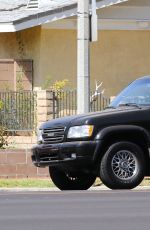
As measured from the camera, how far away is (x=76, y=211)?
13172 mm

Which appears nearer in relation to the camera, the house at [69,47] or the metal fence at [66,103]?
the metal fence at [66,103]

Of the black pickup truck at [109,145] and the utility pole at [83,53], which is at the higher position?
the utility pole at [83,53]

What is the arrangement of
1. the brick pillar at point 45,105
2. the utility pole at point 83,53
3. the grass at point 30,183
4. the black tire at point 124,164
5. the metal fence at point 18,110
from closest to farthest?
the black tire at point 124,164 → the grass at point 30,183 → the utility pole at point 83,53 → the brick pillar at point 45,105 → the metal fence at point 18,110

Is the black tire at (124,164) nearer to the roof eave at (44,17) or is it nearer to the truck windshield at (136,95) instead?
the truck windshield at (136,95)

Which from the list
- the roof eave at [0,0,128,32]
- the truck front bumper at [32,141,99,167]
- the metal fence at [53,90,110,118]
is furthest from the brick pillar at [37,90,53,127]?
the truck front bumper at [32,141,99,167]

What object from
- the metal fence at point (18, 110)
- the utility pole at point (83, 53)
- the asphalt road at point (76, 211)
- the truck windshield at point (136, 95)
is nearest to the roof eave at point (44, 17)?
the metal fence at point (18, 110)

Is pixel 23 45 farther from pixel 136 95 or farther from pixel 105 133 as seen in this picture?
pixel 105 133

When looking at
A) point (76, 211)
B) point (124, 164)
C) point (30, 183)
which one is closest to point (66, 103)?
point (30, 183)

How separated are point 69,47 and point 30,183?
9.31m

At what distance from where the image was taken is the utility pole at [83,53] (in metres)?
21.8

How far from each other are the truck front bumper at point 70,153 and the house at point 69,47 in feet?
37.1

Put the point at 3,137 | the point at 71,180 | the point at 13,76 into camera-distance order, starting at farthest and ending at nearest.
→ the point at 13,76
the point at 3,137
the point at 71,180

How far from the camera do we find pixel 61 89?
2727 centimetres

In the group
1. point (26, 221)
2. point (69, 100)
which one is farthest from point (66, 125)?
point (69, 100)
